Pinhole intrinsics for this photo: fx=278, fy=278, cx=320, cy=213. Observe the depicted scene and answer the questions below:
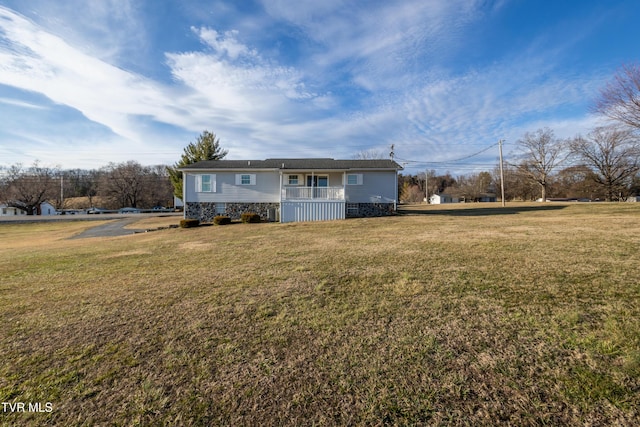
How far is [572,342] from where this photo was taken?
104 inches

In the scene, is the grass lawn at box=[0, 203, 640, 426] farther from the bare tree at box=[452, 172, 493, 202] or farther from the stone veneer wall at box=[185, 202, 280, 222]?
the bare tree at box=[452, 172, 493, 202]

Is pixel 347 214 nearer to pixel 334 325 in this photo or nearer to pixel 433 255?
pixel 433 255

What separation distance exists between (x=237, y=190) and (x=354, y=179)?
312 inches

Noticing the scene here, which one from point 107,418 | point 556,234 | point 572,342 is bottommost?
point 107,418

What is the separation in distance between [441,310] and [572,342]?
1.20 m

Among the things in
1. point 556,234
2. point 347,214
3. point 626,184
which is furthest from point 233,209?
point 626,184

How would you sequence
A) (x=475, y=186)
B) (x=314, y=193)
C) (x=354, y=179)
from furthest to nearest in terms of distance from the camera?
(x=475, y=186) < (x=354, y=179) < (x=314, y=193)

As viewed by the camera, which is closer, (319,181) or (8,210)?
(319,181)

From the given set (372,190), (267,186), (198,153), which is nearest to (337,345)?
(372,190)

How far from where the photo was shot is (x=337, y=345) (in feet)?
9.20

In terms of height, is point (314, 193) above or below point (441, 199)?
below

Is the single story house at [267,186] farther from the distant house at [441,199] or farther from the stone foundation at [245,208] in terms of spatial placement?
the distant house at [441,199]

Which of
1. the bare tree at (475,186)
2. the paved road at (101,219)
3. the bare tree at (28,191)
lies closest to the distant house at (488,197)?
the bare tree at (475,186)

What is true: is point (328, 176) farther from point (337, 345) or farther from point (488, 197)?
point (488, 197)
